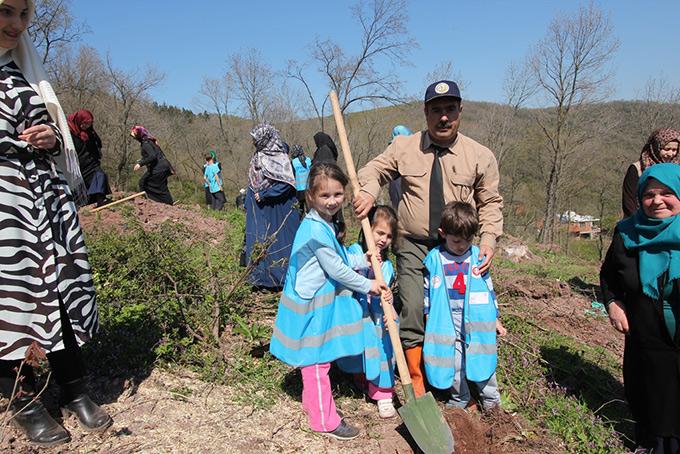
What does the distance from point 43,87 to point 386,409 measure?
2643 mm

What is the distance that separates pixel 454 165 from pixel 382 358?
1.32 metres

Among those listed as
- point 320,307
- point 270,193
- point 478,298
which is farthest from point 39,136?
point 270,193

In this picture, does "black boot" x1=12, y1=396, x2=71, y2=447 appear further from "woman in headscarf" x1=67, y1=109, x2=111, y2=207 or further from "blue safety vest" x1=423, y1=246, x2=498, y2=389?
"woman in headscarf" x1=67, y1=109, x2=111, y2=207

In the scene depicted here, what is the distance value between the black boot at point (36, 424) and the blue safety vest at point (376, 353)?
5.25ft

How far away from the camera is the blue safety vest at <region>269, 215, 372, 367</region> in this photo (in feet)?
8.55

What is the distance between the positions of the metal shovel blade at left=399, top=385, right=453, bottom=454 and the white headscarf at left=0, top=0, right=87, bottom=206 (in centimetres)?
225

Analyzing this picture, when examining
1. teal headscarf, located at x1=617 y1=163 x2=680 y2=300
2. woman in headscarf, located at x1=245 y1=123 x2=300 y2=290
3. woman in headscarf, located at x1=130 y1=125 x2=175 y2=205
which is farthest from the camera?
woman in headscarf, located at x1=130 y1=125 x2=175 y2=205

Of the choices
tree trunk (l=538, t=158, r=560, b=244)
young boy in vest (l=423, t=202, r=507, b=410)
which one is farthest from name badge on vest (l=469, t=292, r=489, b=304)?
tree trunk (l=538, t=158, r=560, b=244)

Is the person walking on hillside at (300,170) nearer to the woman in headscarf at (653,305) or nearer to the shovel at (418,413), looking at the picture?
the shovel at (418,413)

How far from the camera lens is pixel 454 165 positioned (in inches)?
115

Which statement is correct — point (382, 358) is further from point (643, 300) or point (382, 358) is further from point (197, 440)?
point (643, 300)

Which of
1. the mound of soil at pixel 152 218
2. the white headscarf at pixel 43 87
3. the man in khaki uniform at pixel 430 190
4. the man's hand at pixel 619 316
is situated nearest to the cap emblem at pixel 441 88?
the man in khaki uniform at pixel 430 190

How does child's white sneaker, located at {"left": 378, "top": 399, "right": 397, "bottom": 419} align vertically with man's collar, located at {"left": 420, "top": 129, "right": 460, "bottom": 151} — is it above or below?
below

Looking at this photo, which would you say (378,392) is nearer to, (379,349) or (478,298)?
(379,349)
